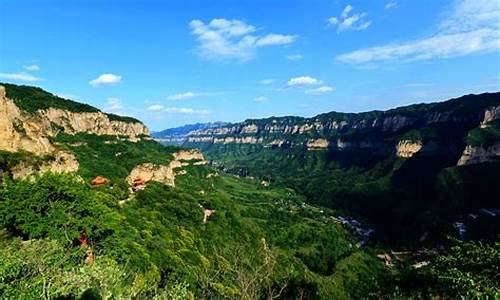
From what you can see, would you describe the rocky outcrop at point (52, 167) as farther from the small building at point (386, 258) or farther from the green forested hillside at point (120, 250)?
the small building at point (386, 258)

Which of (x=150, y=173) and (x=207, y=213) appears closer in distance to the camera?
(x=207, y=213)

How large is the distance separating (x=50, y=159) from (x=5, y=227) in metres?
31.8

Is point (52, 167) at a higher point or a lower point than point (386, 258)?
higher

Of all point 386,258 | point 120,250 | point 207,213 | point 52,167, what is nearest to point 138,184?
point 207,213

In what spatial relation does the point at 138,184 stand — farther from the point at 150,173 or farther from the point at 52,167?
the point at 52,167

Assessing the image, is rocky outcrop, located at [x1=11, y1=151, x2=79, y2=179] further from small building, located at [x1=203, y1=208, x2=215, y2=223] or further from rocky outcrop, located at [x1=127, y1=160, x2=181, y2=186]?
rocky outcrop, located at [x1=127, y1=160, x2=181, y2=186]

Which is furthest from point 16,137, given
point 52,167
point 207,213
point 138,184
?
point 207,213

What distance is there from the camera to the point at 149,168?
438 feet

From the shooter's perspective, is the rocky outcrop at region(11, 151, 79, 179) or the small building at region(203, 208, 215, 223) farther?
the small building at region(203, 208, 215, 223)

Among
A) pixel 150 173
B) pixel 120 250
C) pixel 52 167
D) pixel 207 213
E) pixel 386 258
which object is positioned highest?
pixel 52 167

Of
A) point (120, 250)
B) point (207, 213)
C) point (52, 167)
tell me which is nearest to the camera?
point (120, 250)

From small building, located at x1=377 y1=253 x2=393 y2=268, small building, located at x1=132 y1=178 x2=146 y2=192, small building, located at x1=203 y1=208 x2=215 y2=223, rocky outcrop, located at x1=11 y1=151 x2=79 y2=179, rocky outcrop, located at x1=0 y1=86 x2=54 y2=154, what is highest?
rocky outcrop, located at x1=0 y1=86 x2=54 y2=154

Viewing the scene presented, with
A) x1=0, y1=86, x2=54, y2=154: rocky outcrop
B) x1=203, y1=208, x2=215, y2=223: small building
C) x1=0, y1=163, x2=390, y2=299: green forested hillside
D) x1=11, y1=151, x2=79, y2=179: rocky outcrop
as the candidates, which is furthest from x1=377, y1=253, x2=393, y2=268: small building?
x1=0, y1=86, x2=54, y2=154: rocky outcrop

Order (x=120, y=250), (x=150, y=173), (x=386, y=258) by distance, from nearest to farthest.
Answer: (x=120, y=250) < (x=150, y=173) < (x=386, y=258)
